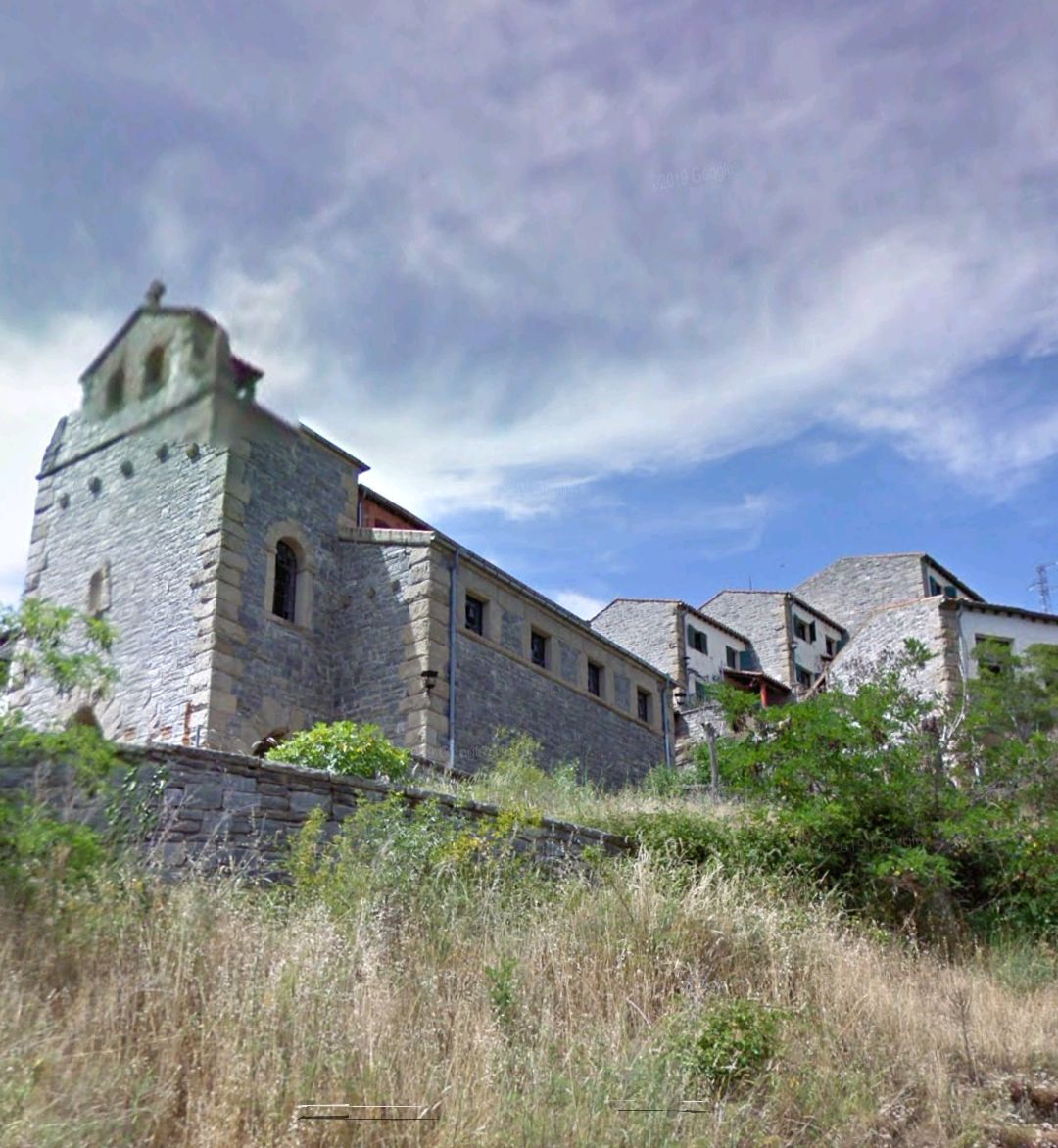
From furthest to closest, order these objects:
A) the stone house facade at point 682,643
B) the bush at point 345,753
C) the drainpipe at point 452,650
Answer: the stone house facade at point 682,643
the drainpipe at point 452,650
the bush at point 345,753

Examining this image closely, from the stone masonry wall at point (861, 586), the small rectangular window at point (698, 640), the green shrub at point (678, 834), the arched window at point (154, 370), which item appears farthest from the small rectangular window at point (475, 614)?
the stone masonry wall at point (861, 586)


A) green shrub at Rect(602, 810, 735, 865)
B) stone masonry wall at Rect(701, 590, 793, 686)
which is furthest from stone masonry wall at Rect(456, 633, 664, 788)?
stone masonry wall at Rect(701, 590, 793, 686)

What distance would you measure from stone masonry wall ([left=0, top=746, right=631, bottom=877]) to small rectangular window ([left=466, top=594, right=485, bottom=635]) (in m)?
10.4

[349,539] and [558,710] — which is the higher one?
[349,539]

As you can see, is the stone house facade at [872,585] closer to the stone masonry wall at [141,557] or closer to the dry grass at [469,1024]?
the stone masonry wall at [141,557]

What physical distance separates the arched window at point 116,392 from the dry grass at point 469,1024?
2.62 meters

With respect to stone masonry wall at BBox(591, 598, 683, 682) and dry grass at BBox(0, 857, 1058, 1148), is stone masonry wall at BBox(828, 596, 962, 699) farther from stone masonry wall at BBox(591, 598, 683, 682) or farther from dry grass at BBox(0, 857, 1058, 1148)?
dry grass at BBox(0, 857, 1058, 1148)

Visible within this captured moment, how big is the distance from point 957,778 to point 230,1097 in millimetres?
9945

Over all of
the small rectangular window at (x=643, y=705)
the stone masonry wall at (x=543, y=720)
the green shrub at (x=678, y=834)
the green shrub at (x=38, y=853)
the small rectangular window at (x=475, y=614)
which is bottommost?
the green shrub at (x=38, y=853)

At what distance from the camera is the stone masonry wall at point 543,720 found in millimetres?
19016

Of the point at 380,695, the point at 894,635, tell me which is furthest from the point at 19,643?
the point at 894,635

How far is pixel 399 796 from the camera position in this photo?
9.31 m

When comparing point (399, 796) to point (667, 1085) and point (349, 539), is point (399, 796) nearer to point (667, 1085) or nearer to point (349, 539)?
point (667, 1085)

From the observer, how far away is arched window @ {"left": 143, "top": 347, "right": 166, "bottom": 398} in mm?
4680
